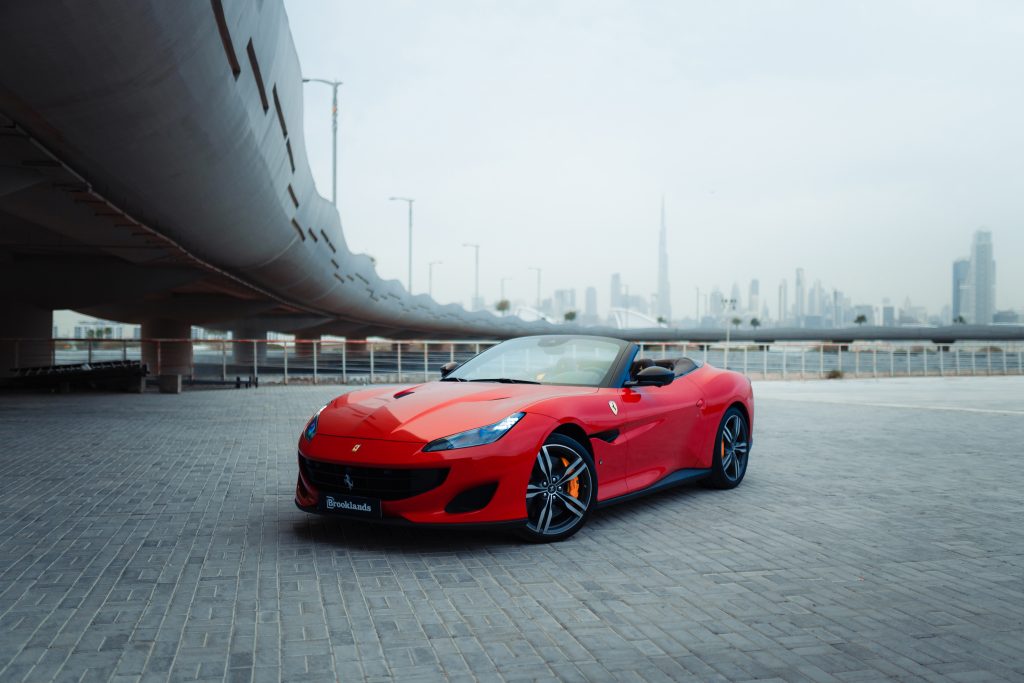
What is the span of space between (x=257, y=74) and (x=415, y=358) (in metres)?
19.1

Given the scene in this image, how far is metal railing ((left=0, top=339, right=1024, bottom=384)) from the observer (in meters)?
27.3

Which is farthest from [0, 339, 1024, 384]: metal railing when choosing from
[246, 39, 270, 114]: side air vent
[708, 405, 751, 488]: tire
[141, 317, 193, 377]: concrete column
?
[708, 405, 751, 488]: tire

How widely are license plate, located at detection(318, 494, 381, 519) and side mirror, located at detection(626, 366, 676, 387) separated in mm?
2139

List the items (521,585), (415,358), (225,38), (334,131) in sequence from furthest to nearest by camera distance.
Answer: (334,131) < (415,358) < (225,38) < (521,585)

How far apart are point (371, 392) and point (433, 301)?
191ft

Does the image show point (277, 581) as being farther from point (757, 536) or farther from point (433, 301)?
point (433, 301)

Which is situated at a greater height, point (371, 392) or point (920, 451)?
point (371, 392)

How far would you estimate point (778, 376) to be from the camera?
3478cm

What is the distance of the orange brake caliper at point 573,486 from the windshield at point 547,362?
2.83 ft

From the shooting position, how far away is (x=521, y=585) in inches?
182

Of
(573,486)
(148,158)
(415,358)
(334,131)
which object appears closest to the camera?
(573,486)

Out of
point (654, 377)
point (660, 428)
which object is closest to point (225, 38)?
point (654, 377)

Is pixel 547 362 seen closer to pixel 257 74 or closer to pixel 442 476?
pixel 442 476

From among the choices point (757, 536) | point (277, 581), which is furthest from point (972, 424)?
point (277, 581)
